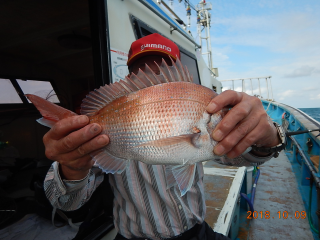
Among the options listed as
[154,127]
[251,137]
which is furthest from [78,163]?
[251,137]

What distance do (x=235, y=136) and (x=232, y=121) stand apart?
98 millimetres

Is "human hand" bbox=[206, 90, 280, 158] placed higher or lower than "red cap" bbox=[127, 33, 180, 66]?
lower

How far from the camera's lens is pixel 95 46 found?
6.37ft

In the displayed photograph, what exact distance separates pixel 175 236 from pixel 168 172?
2.34ft

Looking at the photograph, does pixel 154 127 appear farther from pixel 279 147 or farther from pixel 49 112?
pixel 279 147

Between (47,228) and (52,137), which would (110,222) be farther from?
(52,137)

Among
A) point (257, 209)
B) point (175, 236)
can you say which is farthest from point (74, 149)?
point (257, 209)

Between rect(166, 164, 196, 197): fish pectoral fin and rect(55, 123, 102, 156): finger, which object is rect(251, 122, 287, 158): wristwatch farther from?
rect(55, 123, 102, 156): finger

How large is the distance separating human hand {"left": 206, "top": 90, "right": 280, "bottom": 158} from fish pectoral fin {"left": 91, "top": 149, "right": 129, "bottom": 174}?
1.83 ft

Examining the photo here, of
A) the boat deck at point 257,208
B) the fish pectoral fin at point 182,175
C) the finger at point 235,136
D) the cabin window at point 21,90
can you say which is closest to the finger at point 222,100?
the finger at point 235,136

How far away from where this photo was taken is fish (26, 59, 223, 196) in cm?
101

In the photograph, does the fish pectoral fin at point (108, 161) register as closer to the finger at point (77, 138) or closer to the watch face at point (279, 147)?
the finger at point (77, 138)

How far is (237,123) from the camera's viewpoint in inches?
40.7

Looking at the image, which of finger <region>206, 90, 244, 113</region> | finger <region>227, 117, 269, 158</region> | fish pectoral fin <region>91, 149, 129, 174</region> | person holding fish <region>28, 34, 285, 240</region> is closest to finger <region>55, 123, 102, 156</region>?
person holding fish <region>28, 34, 285, 240</region>
